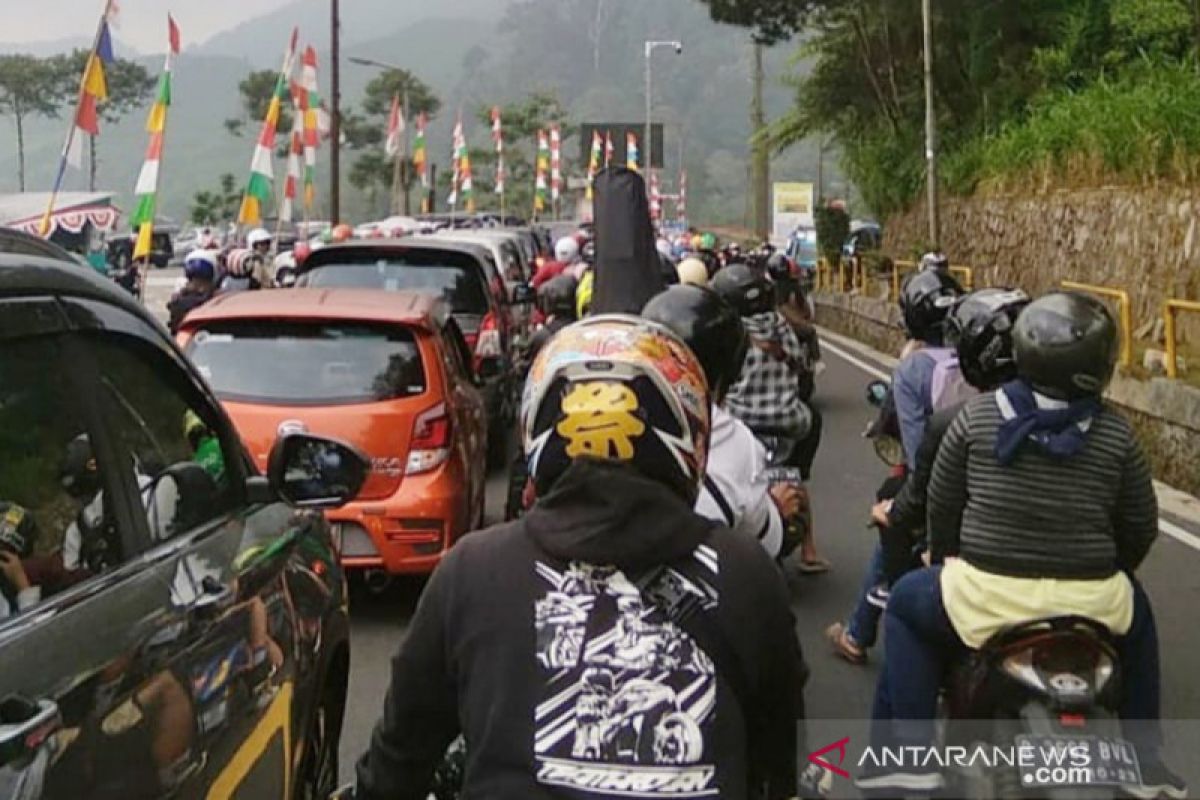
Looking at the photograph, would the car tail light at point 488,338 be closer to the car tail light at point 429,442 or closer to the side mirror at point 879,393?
the car tail light at point 429,442

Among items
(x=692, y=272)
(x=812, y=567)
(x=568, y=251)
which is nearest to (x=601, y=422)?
(x=812, y=567)

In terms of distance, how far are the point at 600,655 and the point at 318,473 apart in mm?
2052

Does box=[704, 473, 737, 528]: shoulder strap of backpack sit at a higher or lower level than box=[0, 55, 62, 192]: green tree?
lower

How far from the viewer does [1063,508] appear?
3785 millimetres

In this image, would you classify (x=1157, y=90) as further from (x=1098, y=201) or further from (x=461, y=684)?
(x=461, y=684)

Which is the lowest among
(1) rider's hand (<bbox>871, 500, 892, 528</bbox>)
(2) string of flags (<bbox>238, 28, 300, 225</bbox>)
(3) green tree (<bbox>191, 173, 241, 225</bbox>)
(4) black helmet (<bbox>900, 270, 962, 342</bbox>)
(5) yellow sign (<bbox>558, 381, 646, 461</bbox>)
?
(1) rider's hand (<bbox>871, 500, 892, 528</bbox>)

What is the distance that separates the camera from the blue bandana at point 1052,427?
3.78m

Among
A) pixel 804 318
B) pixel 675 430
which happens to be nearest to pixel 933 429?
pixel 675 430

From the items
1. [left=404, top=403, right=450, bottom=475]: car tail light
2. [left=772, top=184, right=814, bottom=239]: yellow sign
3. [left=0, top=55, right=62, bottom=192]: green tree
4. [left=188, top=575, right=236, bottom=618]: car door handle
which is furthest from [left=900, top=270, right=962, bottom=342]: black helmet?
[left=0, top=55, right=62, bottom=192]: green tree

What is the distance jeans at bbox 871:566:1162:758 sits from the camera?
374cm

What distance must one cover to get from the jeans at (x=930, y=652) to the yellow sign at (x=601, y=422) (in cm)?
157

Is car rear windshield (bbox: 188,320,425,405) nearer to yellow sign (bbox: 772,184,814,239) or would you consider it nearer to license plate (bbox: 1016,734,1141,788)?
license plate (bbox: 1016,734,1141,788)

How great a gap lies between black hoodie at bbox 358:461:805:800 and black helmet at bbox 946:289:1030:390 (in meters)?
2.45

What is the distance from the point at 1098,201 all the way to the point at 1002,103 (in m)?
9.35
